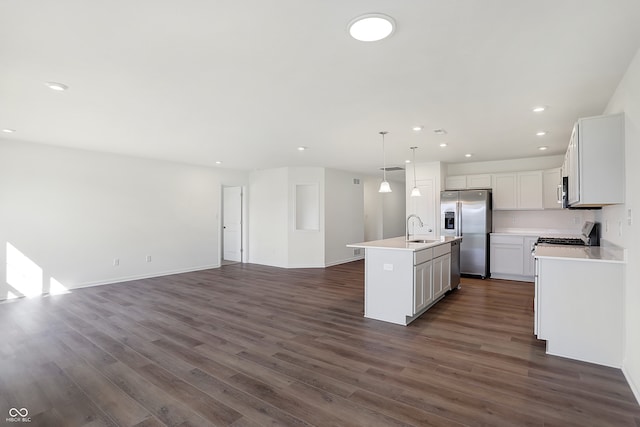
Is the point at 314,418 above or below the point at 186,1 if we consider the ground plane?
below

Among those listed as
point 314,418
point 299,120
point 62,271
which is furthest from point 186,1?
point 62,271

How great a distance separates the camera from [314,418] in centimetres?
206

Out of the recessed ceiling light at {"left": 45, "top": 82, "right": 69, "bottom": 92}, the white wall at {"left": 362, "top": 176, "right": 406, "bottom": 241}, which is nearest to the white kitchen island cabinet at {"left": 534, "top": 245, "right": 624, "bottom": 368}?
the recessed ceiling light at {"left": 45, "top": 82, "right": 69, "bottom": 92}

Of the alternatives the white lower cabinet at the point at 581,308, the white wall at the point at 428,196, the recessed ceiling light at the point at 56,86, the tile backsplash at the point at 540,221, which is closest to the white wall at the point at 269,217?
the white wall at the point at 428,196

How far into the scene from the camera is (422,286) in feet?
13.1

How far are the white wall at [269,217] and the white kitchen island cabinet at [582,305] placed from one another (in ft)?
18.5

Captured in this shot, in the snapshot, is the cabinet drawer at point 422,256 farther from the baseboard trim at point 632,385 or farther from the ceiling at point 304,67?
the baseboard trim at point 632,385

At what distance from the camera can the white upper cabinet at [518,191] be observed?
6.23 m

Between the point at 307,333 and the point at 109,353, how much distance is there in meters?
1.92

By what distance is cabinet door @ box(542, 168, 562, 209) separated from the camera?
6.04 metres

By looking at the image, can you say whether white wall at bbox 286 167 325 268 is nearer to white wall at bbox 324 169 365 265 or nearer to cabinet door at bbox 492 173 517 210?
white wall at bbox 324 169 365 265

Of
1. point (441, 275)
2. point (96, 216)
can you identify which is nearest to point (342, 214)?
point (441, 275)

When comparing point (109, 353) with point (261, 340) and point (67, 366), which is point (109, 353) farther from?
point (261, 340)

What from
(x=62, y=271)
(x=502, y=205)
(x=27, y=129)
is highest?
(x=27, y=129)
